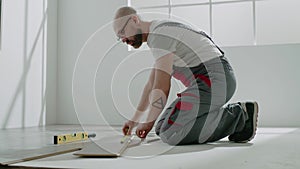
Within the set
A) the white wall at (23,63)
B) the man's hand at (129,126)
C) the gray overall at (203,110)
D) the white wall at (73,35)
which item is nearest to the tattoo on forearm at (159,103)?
the gray overall at (203,110)

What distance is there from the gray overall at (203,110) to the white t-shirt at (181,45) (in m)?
0.03

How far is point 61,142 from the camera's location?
2.07 metres

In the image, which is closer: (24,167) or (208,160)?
(24,167)

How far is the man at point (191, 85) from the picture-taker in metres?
1.87

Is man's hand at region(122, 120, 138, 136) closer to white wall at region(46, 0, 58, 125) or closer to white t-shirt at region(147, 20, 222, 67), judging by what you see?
white t-shirt at region(147, 20, 222, 67)

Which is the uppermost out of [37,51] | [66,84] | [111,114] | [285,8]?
[285,8]

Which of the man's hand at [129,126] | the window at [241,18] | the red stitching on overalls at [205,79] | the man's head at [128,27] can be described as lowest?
the man's hand at [129,126]

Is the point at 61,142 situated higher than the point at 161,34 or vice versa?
the point at 161,34

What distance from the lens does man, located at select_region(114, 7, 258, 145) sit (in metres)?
1.87

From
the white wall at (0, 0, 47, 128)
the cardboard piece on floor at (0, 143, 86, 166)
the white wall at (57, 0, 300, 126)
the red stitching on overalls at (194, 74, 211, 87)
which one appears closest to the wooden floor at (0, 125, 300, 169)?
the cardboard piece on floor at (0, 143, 86, 166)

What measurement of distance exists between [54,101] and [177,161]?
3.51m

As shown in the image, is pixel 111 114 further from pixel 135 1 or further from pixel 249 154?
pixel 249 154

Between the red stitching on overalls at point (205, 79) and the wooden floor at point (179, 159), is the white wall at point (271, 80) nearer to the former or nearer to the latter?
the red stitching on overalls at point (205, 79)

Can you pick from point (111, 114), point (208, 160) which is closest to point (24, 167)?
point (208, 160)
